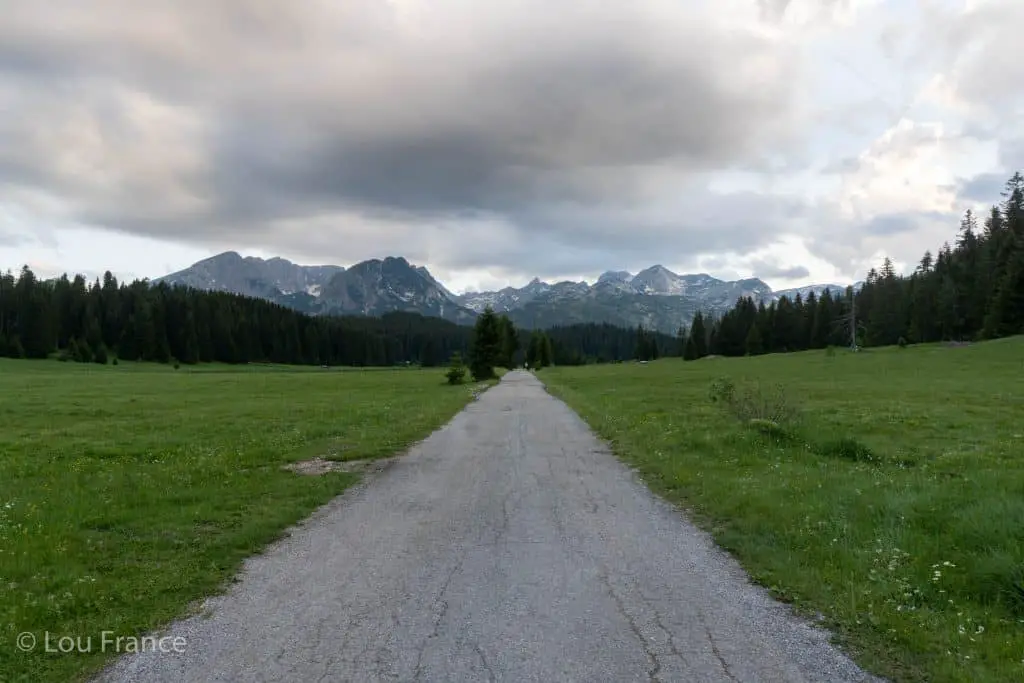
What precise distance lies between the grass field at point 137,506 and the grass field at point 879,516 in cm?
727

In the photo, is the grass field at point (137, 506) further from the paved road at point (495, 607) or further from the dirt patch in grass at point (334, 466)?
the paved road at point (495, 607)

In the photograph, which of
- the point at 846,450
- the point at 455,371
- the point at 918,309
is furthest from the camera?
the point at 918,309

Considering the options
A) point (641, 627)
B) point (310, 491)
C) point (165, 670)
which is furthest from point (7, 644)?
point (310, 491)

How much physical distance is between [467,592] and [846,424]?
20.8 meters

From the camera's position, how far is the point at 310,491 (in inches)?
512

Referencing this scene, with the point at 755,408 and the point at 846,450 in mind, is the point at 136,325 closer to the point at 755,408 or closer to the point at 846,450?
the point at 755,408

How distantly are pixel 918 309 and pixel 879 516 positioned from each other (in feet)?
359

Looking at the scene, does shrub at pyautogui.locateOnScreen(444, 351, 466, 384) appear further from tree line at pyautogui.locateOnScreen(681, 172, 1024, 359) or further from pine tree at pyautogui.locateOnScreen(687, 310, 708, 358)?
pine tree at pyautogui.locateOnScreen(687, 310, 708, 358)

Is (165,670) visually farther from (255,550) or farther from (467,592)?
(255,550)

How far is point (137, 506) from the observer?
11453 mm

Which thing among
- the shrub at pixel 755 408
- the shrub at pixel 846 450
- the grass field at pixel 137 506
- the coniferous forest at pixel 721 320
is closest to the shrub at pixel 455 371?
the coniferous forest at pixel 721 320

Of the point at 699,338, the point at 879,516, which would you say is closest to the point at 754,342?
the point at 699,338

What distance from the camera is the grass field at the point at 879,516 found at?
6.07 meters

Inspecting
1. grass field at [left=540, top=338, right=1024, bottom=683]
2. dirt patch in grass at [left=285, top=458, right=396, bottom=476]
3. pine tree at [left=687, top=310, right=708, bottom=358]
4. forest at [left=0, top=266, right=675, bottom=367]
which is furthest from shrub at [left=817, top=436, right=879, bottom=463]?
pine tree at [left=687, top=310, right=708, bottom=358]
